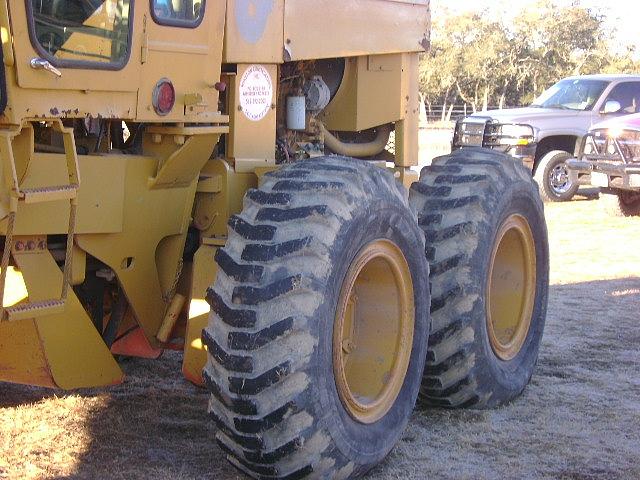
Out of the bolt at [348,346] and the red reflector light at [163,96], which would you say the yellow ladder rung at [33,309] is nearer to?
the red reflector light at [163,96]

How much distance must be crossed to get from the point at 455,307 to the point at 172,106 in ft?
5.96

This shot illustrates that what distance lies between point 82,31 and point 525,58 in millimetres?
50251

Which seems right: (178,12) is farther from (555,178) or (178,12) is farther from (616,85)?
(616,85)

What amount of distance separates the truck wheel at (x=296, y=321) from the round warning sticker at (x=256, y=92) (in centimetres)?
67

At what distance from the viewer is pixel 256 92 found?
5066 mm

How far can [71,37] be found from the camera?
13.3 ft

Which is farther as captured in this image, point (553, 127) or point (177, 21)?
point (553, 127)

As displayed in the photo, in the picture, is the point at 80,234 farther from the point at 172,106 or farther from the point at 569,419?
the point at 569,419

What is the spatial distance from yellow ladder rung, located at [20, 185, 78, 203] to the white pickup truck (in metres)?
12.9

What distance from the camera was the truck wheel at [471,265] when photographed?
5.38 metres

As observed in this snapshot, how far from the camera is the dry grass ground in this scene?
4738mm

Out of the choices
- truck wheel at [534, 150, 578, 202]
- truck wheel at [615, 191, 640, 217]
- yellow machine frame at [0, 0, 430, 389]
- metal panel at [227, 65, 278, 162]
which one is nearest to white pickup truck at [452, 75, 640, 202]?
truck wheel at [534, 150, 578, 202]

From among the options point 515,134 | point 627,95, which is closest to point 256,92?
point 515,134

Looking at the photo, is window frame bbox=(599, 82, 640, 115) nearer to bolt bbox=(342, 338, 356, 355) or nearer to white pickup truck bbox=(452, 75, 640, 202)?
white pickup truck bbox=(452, 75, 640, 202)
